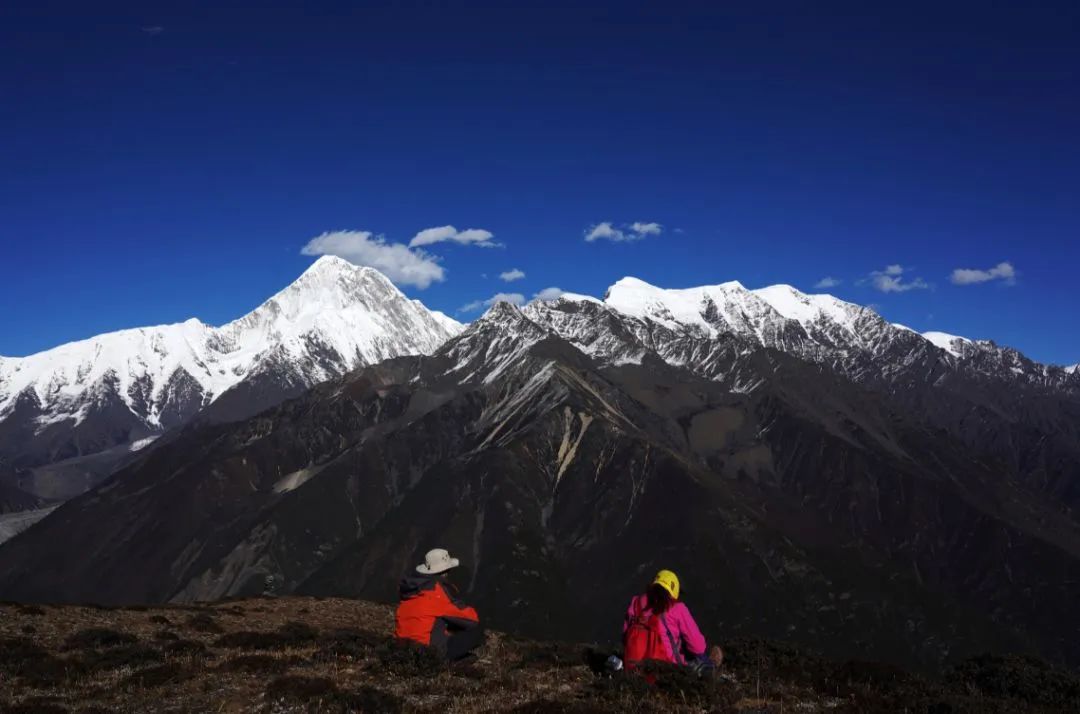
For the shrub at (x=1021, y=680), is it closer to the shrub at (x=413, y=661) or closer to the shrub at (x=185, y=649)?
the shrub at (x=413, y=661)

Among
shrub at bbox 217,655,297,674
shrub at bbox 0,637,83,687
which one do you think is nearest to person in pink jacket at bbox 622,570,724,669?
shrub at bbox 217,655,297,674

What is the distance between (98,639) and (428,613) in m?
20.9

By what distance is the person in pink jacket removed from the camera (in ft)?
80.8

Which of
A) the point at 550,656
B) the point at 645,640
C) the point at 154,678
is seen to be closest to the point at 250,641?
the point at 154,678

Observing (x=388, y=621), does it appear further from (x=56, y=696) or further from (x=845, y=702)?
(x=845, y=702)

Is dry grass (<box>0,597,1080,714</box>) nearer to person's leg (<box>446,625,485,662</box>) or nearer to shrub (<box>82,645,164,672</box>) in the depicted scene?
shrub (<box>82,645,164,672</box>)

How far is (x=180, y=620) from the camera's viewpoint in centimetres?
4916

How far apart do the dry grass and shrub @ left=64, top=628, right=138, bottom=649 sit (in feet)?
0.25

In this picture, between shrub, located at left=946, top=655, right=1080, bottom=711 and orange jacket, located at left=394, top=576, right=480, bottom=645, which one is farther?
shrub, located at left=946, top=655, right=1080, bottom=711

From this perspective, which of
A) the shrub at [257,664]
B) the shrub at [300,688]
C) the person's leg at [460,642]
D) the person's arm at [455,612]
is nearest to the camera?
the shrub at [300,688]

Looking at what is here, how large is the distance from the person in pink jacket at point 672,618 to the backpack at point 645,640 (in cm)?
9

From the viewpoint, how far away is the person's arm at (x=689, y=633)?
82.9ft

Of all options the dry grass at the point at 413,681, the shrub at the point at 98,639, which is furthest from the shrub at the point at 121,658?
the shrub at the point at 98,639

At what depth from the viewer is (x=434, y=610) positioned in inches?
1081
